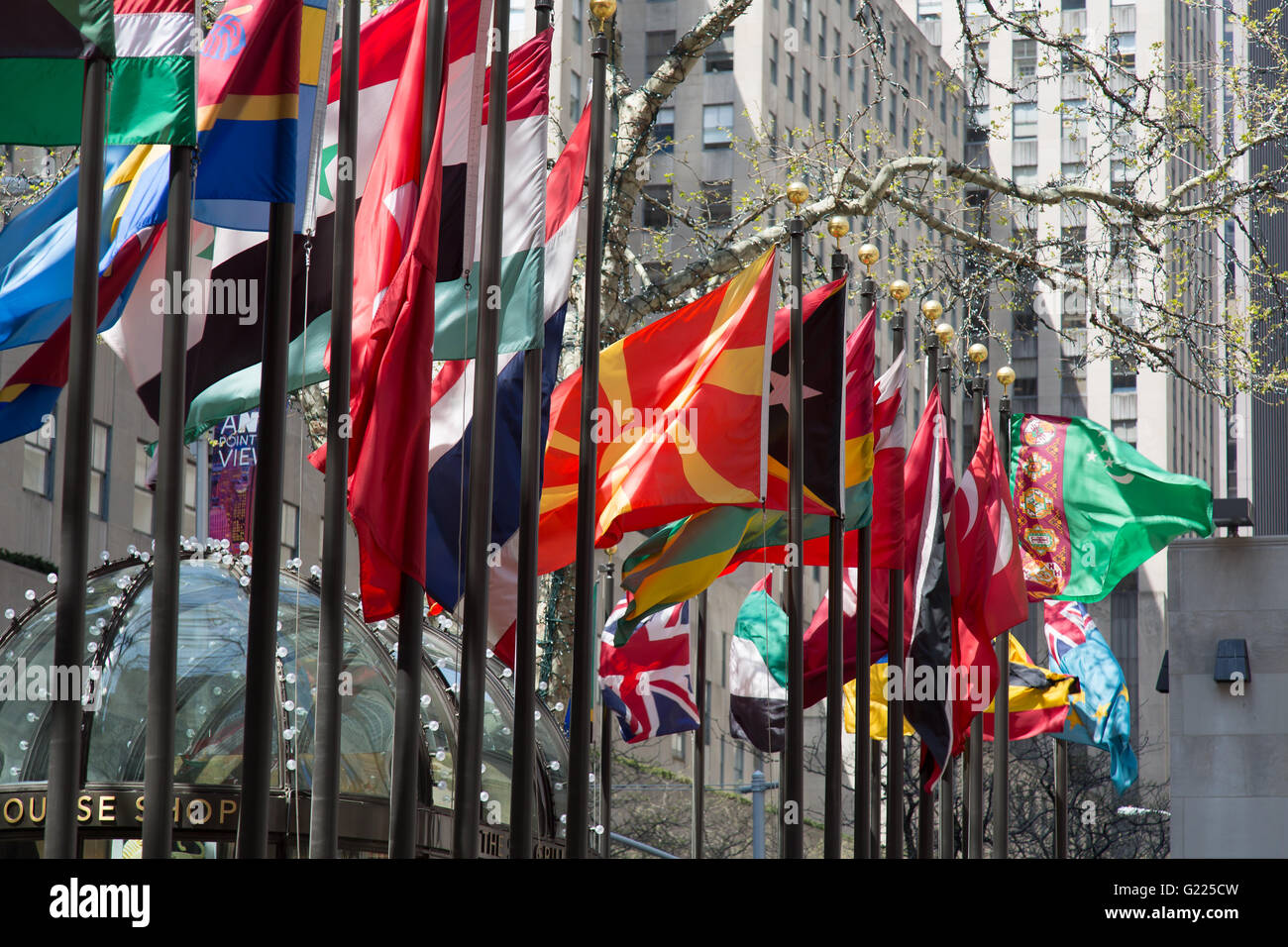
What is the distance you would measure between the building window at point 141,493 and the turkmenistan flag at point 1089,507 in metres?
23.4

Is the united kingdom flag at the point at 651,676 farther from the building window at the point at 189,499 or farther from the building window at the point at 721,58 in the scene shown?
the building window at the point at 721,58

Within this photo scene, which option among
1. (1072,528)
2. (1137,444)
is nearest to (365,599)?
(1072,528)

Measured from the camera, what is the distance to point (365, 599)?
1299 cm

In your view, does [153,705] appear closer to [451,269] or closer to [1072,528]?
[451,269]

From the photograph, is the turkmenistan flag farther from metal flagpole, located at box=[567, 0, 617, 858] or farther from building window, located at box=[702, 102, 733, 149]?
building window, located at box=[702, 102, 733, 149]

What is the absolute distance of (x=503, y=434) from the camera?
15.3 meters

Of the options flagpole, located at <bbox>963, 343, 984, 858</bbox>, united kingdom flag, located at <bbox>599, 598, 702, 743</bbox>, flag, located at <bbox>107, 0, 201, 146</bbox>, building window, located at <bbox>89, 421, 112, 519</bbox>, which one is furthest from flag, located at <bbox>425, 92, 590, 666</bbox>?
building window, located at <bbox>89, 421, 112, 519</bbox>

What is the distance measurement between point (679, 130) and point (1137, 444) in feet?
122

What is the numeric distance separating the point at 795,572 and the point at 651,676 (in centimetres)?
585

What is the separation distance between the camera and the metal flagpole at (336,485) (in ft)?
39.3

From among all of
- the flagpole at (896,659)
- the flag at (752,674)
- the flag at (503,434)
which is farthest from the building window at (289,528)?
the flag at (503,434)

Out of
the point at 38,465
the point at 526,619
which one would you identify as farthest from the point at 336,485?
the point at 38,465

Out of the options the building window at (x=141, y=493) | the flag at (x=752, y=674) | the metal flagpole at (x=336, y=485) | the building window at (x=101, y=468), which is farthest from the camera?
the building window at (x=141, y=493)
